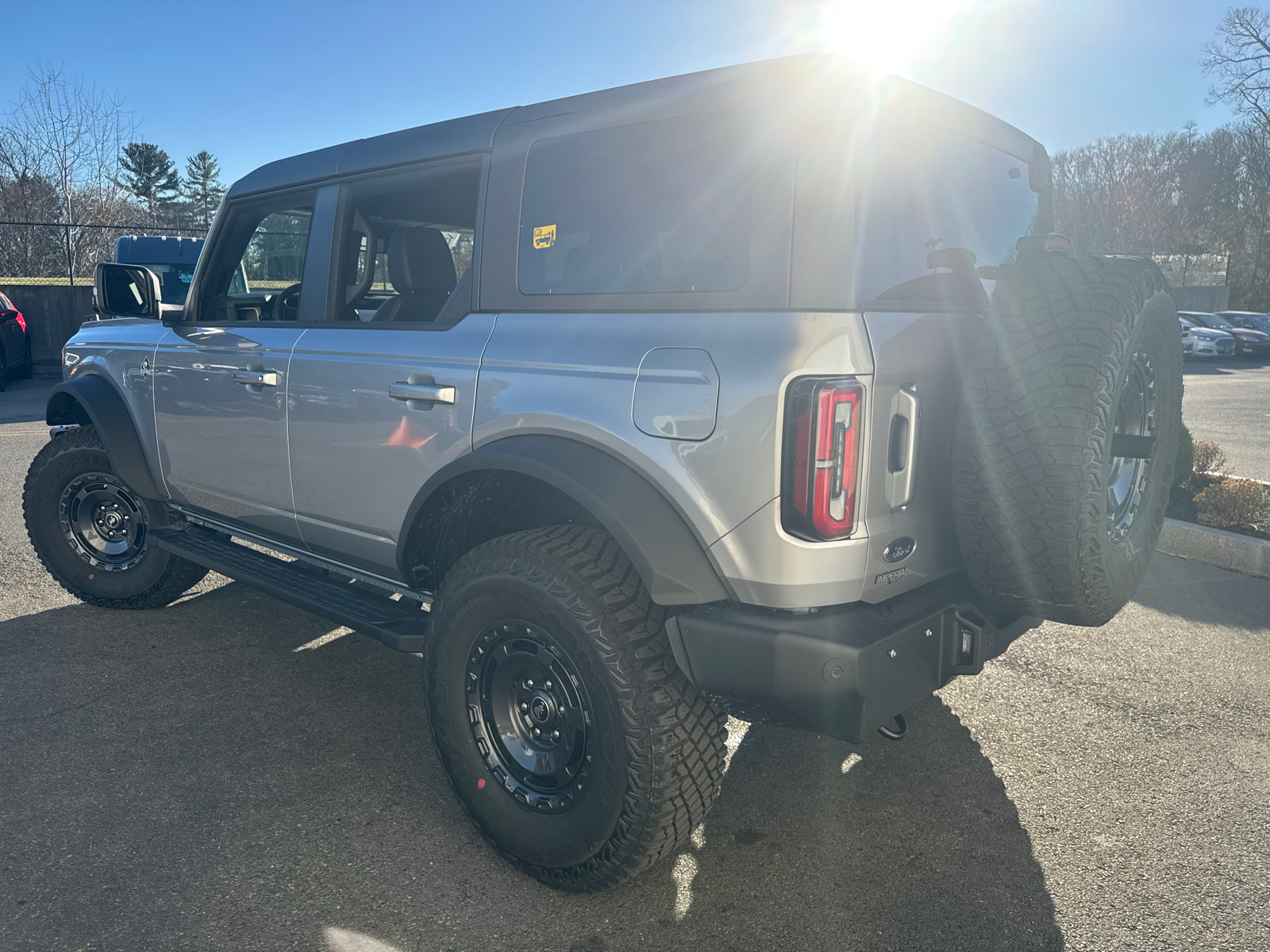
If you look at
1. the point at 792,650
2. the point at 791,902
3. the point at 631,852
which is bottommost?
the point at 791,902

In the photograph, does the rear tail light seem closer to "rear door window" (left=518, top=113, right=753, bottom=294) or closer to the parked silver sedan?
"rear door window" (left=518, top=113, right=753, bottom=294)

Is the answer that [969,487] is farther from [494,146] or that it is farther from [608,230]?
[494,146]

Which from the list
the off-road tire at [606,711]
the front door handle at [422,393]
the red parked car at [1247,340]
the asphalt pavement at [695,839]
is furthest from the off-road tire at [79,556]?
the red parked car at [1247,340]

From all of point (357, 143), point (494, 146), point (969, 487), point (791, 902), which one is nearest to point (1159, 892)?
point (791, 902)

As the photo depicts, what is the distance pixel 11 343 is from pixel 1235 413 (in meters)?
18.3

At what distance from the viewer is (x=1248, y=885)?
2.55m

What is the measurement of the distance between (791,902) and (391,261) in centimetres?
253

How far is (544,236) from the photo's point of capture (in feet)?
9.01

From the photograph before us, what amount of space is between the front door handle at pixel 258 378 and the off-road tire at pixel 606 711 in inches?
52.5

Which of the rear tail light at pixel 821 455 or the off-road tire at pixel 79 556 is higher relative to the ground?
the rear tail light at pixel 821 455

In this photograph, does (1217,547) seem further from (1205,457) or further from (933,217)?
(933,217)

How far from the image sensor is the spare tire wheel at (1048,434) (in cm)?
216

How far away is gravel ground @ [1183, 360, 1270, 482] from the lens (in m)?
9.16

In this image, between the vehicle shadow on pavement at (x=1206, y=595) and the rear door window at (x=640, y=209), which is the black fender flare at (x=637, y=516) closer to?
the rear door window at (x=640, y=209)
